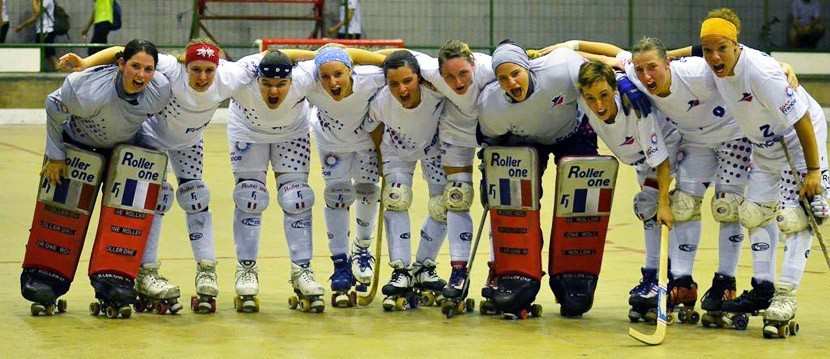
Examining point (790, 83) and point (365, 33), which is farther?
point (365, 33)

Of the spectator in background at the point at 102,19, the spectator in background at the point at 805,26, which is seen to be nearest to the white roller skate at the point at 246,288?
the spectator in background at the point at 102,19

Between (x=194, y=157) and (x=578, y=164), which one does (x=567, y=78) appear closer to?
(x=578, y=164)

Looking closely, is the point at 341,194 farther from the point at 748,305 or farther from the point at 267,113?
the point at 748,305

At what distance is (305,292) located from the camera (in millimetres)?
8562

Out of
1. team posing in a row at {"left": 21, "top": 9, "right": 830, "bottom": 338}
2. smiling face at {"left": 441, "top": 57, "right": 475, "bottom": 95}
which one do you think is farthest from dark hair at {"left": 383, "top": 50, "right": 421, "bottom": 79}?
smiling face at {"left": 441, "top": 57, "right": 475, "bottom": 95}

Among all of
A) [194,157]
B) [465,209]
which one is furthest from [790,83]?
[194,157]

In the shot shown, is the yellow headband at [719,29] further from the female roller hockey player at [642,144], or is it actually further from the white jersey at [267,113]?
the white jersey at [267,113]

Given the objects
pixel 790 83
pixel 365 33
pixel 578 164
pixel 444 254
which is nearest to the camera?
pixel 790 83

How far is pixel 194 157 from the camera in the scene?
343 inches

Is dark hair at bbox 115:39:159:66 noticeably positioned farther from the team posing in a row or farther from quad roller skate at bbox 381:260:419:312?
quad roller skate at bbox 381:260:419:312

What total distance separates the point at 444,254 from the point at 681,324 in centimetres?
296

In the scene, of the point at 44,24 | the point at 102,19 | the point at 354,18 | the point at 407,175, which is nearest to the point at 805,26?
the point at 354,18

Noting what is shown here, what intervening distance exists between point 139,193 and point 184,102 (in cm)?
58

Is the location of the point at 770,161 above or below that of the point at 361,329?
above
